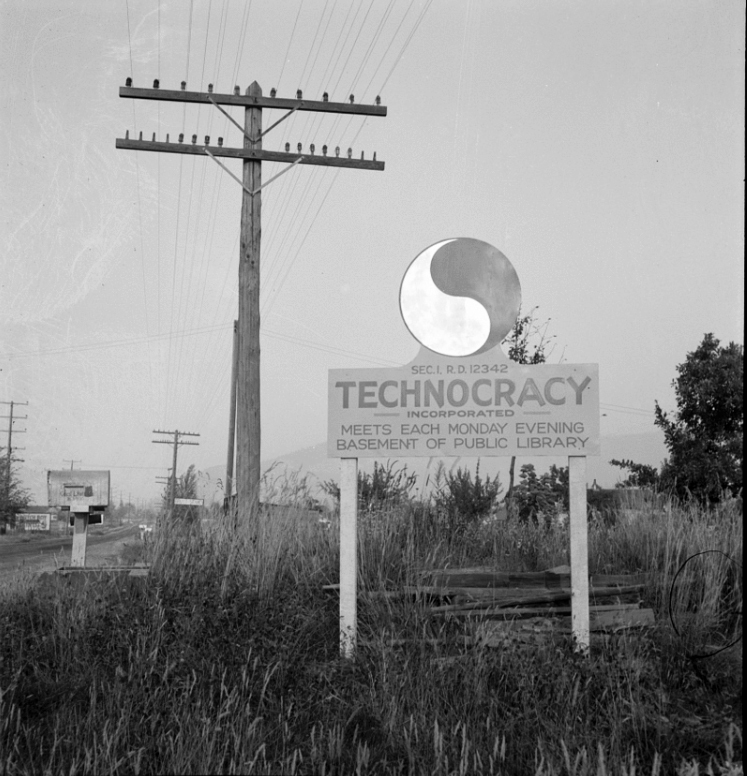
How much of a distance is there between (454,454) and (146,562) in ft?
12.2

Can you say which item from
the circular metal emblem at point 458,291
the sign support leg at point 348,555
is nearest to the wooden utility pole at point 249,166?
the sign support leg at point 348,555

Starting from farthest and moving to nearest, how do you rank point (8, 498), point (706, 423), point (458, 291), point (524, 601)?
point (8, 498) < point (706, 423) < point (458, 291) < point (524, 601)

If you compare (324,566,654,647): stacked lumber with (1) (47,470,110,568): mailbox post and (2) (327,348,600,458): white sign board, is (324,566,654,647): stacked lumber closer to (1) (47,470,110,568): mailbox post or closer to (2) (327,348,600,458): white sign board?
(2) (327,348,600,458): white sign board

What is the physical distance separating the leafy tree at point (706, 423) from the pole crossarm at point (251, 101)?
34.2ft

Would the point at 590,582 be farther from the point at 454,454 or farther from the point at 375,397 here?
the point at 375,397

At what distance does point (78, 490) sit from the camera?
1188 cm

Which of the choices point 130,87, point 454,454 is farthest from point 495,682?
point 130,87

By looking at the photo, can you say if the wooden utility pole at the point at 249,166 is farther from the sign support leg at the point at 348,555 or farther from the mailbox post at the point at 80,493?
the sign support leg at the point at 348,555

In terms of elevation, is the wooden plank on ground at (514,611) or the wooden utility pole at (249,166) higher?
the wooden utility pole at (249,166)

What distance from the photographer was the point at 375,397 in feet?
21.8

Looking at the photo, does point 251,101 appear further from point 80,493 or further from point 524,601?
point 524,601

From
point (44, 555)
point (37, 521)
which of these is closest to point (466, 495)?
point (44, 555)

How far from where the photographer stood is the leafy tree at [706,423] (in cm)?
1775

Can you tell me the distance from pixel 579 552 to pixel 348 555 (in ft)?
5.96
